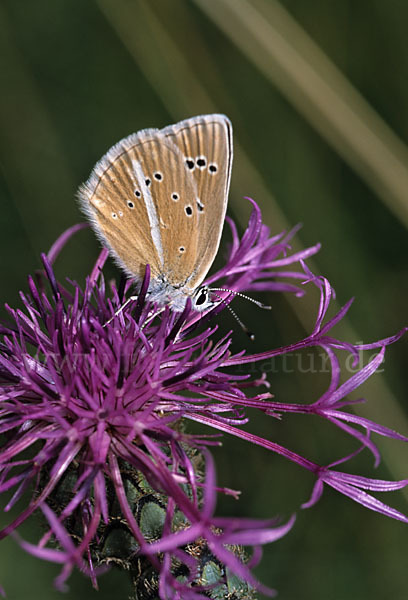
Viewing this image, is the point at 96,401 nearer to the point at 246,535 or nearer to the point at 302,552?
the point at 246,535

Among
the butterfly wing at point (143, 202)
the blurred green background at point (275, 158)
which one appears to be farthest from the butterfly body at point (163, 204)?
the blurred green background at point (275, 158)

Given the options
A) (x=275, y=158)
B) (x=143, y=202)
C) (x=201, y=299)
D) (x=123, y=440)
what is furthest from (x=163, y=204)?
(x=275, y=158)

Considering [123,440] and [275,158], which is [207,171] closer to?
[123,440]

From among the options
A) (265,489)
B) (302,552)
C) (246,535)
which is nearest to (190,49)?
(265,489)

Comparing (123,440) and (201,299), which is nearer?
(123,440)

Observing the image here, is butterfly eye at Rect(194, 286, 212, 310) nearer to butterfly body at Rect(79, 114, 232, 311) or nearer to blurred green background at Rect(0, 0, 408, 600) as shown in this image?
butterfly body at Rect(79, 114, 232, 311)

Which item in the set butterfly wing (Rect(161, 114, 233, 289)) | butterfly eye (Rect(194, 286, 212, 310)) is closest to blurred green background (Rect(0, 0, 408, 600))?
butterfly wing (Rect(161, 114, 233, 289))
